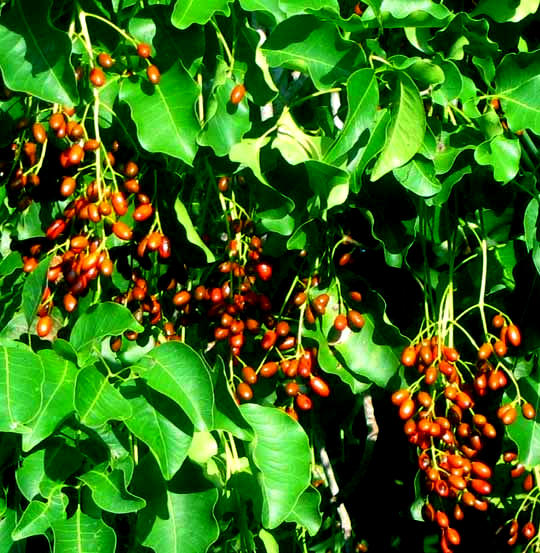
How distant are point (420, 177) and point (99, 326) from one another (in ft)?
1.72

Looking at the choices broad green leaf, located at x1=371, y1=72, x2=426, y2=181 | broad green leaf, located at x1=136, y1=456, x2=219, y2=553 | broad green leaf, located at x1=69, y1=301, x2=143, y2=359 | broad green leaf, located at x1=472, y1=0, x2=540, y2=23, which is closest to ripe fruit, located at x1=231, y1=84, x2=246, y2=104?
broad green leaf, located at x1=371, y1=72, x2=426, y2=181

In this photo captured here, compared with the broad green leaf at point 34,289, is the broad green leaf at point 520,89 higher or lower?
higher

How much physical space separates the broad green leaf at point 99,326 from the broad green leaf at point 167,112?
9.4 inches

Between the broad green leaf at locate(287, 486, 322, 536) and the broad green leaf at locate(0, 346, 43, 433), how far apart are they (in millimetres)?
528

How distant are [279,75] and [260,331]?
1.59 feet

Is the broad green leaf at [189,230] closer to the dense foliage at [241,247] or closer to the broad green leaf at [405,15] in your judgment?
the dense foliage at [241,247]

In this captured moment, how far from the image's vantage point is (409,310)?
6.75 ft

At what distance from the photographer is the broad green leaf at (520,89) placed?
1.59 m

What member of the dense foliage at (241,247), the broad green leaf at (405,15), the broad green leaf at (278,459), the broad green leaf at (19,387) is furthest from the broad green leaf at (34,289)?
the broad green leaf at (405,15)

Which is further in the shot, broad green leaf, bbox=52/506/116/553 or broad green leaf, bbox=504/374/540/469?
broad green leaf, bbox=504/374/540/469

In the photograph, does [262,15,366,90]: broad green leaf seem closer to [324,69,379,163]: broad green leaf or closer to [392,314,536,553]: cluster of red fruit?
[324,69,379,163]: broad green leaf

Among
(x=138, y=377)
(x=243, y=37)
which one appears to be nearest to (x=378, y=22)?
(x=243, y=37)

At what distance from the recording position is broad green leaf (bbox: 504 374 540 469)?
177 cm

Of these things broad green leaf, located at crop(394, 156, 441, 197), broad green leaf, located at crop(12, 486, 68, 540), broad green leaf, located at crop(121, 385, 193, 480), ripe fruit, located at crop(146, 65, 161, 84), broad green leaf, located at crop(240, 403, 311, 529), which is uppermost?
ripe fruit, located at crop(146, 65, 161, 84)
